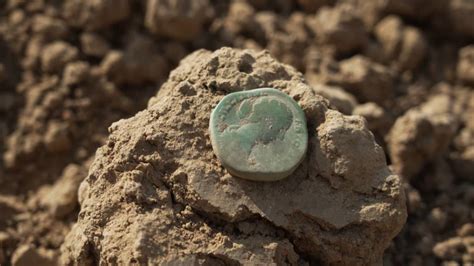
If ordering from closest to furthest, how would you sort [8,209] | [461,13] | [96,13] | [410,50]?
[8,209] < [96,13] < [410,50] < [461,13]

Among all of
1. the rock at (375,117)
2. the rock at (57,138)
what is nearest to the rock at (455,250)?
the rock at (375,117)

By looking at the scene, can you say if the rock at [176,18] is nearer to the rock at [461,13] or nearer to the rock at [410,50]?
the rock at [410,50]

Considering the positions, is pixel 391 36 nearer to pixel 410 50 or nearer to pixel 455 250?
pixel 410 50

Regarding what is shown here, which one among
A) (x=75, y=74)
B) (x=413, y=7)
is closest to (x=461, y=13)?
(x=413, y=7)

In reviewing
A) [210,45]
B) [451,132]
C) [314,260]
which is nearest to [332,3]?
[210,45]

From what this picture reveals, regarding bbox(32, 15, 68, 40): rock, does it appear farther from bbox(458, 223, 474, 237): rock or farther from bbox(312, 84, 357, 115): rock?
bbox(458, 223, 474, 237): rock

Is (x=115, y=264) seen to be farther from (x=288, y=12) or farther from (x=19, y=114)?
(x=288, y=12)
